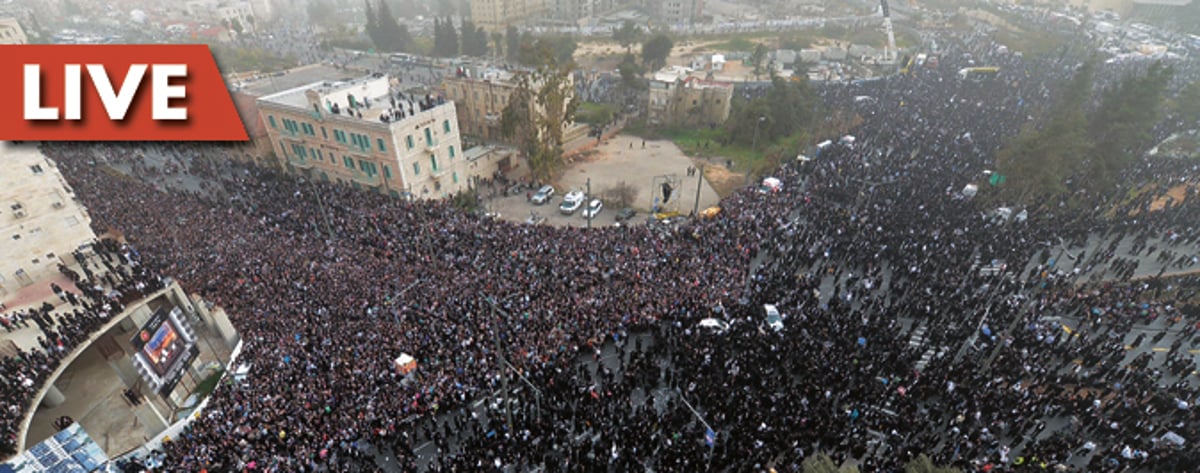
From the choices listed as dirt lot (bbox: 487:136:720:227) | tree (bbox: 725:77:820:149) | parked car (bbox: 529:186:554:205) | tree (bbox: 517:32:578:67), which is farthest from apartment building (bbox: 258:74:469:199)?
tree (bbox: 725:77:820:149)

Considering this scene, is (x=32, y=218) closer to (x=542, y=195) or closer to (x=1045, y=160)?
(x=542, y=195)

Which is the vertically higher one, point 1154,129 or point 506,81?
point 506,81

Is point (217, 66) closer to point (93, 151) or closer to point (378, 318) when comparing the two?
point (378, 318)

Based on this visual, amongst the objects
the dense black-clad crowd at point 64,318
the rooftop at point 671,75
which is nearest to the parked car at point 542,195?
the dense black-clad crowd at point 64,318

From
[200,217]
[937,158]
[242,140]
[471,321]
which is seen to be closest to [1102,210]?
[937,158]

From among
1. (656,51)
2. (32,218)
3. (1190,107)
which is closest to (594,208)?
(32,218)

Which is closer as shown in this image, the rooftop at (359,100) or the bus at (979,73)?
the rooftop at (359,100)

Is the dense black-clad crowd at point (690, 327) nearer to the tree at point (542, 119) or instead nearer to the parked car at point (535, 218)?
the parked car at point (535, 218)

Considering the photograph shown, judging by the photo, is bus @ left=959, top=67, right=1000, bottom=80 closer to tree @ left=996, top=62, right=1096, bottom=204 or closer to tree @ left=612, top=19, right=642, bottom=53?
tree @ left=996, top=62, right=1096, bottom=204
